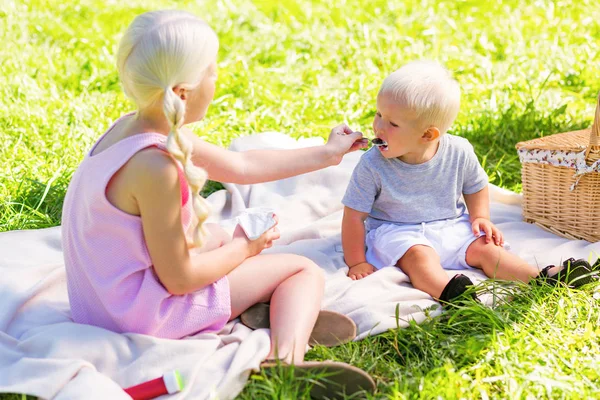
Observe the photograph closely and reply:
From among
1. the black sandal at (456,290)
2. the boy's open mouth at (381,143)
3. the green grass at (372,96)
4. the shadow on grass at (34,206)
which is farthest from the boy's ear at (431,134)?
the shadow on grass at (34,206)

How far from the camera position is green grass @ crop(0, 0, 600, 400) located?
2346 mm

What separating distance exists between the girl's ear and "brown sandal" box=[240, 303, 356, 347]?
75 cm

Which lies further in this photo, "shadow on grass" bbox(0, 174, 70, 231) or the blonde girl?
"shadow on grass" bbox(0, 174, 70, 231)

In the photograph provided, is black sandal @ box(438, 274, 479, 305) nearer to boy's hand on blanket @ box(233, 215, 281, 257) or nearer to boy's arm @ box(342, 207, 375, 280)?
boy's arm @ box(342, 207, 375, 280)

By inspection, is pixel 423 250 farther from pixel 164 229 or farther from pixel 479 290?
pixel 164 229

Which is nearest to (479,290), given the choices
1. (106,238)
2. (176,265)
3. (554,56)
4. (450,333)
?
(450,333)

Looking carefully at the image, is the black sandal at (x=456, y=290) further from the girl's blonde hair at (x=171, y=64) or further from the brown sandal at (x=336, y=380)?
the girl's blonde hair at (x=171, y=64)

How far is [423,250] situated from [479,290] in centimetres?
29

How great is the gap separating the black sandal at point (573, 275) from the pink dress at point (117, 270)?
114 cm

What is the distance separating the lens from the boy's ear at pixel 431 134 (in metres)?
2.96

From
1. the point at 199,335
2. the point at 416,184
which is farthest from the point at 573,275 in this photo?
the point at 199,335

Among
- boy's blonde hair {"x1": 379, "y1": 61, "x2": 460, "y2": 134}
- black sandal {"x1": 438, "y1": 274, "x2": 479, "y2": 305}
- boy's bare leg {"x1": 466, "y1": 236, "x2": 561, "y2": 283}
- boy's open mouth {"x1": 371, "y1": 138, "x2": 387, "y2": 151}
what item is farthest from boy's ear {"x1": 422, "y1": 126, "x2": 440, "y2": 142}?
black sandal {"x1": 438, "y1": 274, "x2": 479, "y2": 305}

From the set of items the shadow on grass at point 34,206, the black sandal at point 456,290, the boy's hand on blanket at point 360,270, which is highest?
the black sandal at point 456,290

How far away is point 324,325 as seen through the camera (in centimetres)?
257
